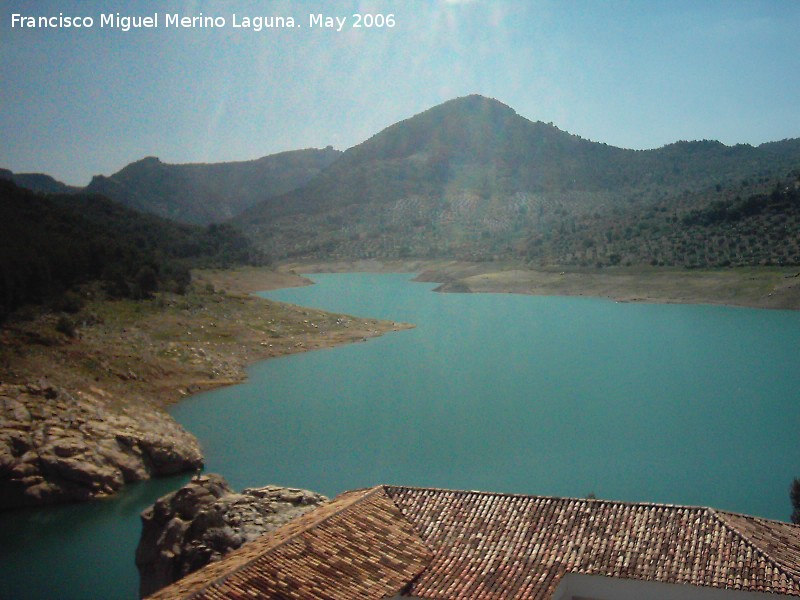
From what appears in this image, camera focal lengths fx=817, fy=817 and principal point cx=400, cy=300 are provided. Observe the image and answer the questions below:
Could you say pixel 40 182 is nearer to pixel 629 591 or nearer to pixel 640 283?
pixel 640 283

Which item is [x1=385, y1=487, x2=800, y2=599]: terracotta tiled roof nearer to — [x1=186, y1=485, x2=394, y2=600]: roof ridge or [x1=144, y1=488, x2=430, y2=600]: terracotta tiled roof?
[x1=144, y1=488, x2=430, y2=600]: terracotta tiled roof

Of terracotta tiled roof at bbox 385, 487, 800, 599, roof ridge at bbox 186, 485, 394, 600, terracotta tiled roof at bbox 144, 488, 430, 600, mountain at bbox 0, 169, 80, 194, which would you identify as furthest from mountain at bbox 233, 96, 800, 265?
terracotta tiled roof at bbox 144, 488, 430, 600

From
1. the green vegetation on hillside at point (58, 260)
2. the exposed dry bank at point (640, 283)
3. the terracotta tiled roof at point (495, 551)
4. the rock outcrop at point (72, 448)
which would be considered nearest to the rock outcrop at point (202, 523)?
the terracotta tiled roof at point (495, 551)

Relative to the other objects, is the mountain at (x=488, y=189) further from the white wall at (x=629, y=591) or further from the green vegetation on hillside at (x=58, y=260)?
the white wall at (x=629, y=591)

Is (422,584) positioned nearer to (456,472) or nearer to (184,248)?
(456,472)

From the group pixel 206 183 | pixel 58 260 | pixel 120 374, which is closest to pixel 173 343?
pixel 58 260

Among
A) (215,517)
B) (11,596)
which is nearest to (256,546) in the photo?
(215,517)
